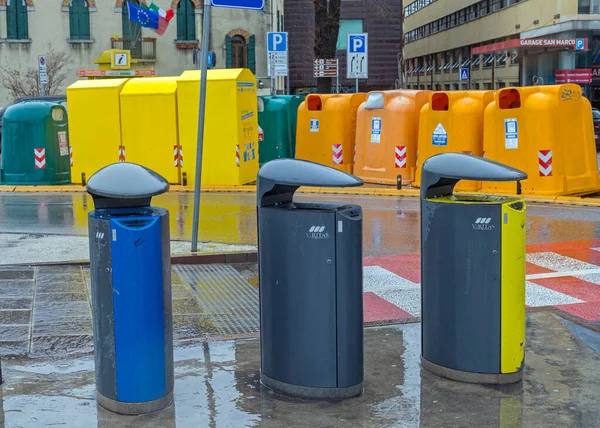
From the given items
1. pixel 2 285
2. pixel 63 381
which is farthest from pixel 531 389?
pixel 2 285

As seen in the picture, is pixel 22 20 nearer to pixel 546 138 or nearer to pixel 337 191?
pixel 337 191

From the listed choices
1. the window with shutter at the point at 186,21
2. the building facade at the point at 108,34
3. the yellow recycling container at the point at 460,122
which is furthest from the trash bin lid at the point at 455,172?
the window with shutter at the point at 186,21

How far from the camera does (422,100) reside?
17297 mm

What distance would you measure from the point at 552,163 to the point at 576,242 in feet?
12.9

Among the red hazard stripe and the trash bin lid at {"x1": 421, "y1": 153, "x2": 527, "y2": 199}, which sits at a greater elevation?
the trash bin lid at {"x1": 421, "y1": 153, "x2": 527, "y2": 199}

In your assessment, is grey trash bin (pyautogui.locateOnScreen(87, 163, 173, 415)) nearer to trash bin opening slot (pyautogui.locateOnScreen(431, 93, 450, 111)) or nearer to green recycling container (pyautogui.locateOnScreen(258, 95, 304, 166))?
trash bin opening slot (pyautogui.locateOnScreen(431, 93, 450, 111))

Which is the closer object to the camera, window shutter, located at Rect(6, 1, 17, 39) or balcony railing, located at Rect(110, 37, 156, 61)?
window shutter, located at Rect(6, 1, 17, 39)

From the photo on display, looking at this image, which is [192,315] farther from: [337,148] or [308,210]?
[337,148]

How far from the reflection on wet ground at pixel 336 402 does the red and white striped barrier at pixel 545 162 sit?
882 centimetres

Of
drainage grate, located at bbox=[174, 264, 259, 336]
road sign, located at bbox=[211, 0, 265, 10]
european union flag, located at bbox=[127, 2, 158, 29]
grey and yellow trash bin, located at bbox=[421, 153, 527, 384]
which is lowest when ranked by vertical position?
drainage grate, located at bbox=[174, 264, 259, 336]

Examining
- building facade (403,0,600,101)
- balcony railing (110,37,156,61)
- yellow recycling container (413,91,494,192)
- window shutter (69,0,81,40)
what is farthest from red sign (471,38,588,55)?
yellow recycling container (413,91,494,192)

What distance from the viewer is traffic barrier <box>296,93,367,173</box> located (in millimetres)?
18422

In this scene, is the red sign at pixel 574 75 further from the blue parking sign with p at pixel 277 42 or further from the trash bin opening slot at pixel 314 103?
the trash bin opening slot at pixel 314 103

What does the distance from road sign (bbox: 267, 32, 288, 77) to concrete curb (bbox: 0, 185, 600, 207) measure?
279 inches
